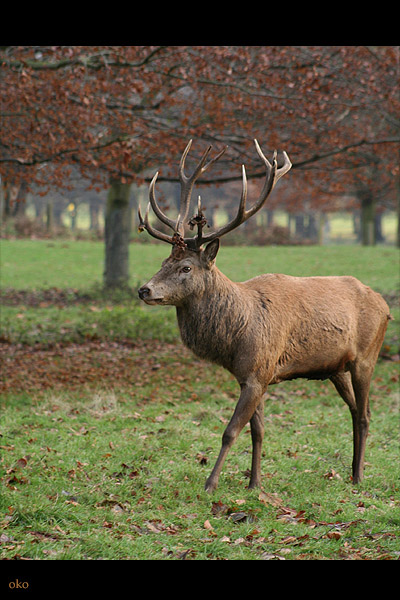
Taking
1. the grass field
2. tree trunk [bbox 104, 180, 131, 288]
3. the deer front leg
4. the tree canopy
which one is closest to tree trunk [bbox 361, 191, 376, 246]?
the tree canopy

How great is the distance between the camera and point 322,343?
259 inches

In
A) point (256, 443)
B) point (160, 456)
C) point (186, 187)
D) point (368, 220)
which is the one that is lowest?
point (160, 456)

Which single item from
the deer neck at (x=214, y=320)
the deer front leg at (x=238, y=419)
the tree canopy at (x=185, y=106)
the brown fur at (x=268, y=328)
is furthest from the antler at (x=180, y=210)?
the tree canopy at (x=185, y=106)

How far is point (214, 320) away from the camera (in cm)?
615

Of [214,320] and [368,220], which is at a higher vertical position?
[368,220]

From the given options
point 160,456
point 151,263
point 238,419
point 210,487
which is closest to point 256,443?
point 238,419

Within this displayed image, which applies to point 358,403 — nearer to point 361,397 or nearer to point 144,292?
point 361,397

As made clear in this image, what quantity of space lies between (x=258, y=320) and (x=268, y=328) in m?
0.12

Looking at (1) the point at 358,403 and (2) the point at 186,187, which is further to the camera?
(1) the point at 358,403

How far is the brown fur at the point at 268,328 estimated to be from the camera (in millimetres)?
6066

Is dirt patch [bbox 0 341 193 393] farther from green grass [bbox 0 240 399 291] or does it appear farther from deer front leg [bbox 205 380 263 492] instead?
green grass [bbox 0 240 399 291]

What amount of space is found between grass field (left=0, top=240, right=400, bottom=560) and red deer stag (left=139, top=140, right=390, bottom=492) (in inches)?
18.8

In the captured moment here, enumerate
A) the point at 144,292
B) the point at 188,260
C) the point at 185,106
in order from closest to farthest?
the point at 144,292, the point at 188,260, the point at 185,106

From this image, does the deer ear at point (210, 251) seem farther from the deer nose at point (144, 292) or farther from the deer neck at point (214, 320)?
the deer nose at point (144, 292)
